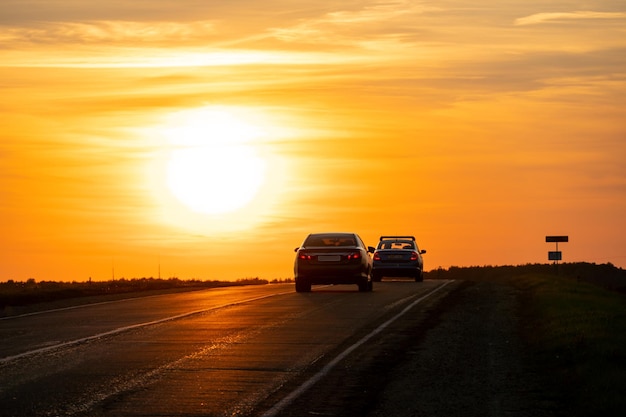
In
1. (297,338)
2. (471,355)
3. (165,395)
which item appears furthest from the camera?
(297,338)

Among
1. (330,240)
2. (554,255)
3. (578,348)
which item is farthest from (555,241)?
(578,348)

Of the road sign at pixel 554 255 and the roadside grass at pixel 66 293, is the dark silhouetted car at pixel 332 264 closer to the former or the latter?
the roadside grass at pixel 66 293

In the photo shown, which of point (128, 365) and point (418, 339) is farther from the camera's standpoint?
point (418, 339)

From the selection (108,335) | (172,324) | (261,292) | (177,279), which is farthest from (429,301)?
(177,279)

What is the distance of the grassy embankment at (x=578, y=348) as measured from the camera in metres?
12.3

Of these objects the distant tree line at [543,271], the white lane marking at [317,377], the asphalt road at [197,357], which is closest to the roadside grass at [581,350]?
the asphalt road at [197,357]

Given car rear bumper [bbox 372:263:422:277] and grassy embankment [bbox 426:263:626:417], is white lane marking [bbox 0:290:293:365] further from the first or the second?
car rear bumper [bbox 372:263:422:277]

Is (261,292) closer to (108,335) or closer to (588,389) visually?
(108,335)

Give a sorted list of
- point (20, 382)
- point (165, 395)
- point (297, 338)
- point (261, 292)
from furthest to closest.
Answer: point (261, 292)
point (297, 338)
point (20, 382)
point (165, 395)

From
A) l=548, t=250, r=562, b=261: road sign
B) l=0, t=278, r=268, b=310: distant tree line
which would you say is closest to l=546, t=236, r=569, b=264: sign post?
l=548, t=250, r=562, b=261: road sign

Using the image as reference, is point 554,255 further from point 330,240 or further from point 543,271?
point 543,271

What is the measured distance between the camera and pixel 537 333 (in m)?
20.0

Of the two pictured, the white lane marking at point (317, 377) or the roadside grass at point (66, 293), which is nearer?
the white lane marking at point (317, 377)

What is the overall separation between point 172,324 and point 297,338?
3756 millimetres
